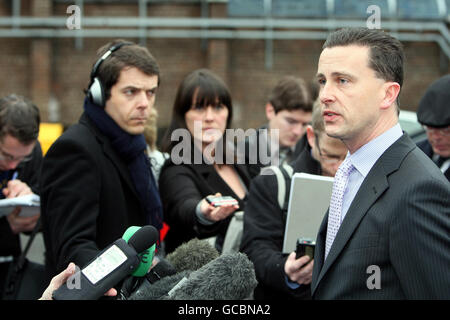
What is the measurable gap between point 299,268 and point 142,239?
3.86 ft

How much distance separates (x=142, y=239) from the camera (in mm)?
1680

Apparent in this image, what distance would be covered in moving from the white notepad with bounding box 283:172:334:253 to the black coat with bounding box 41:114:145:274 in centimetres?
80

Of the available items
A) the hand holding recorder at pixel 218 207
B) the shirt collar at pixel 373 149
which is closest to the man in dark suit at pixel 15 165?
the hand holding recorder at pixel 218 207

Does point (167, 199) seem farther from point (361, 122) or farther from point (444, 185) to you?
point (444, 185)

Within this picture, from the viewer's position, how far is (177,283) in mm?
1689

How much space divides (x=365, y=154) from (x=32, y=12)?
13.0m

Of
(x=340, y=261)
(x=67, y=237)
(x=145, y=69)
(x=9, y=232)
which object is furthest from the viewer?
(x=9, y=232)

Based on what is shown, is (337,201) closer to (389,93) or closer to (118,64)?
(389,93)

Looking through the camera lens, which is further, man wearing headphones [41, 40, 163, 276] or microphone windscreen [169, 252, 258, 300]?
man wearing headphones [41, 40, 163, 276]

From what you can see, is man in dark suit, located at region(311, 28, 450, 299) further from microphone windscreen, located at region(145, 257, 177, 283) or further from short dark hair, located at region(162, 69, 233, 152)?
short dark hair, located at region(162, 69, 233, 152)

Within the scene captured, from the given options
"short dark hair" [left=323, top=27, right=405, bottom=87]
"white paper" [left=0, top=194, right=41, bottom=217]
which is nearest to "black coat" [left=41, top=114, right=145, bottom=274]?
"white paper" [left=0, top=194, right=41, bottom=217]

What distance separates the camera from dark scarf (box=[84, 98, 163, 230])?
A: 8.94ft

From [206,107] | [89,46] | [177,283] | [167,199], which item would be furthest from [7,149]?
[89,46]

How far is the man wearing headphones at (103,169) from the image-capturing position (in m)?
2.45
